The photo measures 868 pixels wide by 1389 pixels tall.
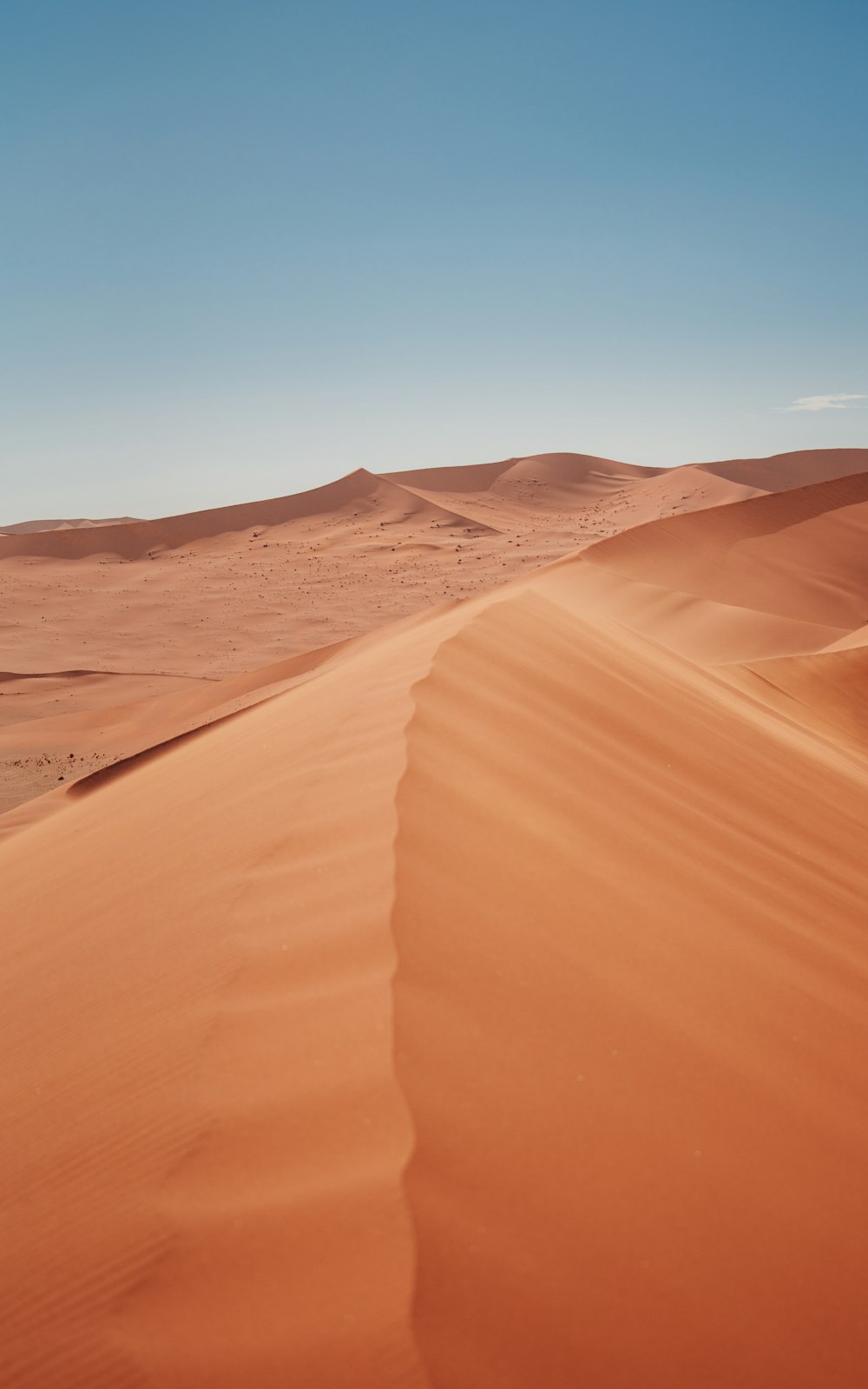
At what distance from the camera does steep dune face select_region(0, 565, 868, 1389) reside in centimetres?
165

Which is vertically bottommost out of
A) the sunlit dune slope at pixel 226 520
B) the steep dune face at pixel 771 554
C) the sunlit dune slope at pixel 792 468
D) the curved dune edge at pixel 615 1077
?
the curved dune edge at pixel 615 1077

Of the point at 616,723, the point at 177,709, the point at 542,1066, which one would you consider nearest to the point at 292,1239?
the point at 542,1066

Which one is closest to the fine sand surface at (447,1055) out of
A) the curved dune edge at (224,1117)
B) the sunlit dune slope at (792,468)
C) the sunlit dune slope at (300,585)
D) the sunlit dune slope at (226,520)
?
the curved dune edge at (224,1117)

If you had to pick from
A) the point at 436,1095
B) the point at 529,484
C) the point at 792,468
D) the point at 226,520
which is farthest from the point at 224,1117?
the point at 792,468

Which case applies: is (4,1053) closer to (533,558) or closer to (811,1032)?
(811,1032)

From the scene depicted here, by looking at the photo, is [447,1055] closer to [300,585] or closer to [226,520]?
[300,585]

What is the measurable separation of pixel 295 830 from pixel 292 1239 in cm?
157

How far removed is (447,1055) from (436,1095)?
124 millimetres

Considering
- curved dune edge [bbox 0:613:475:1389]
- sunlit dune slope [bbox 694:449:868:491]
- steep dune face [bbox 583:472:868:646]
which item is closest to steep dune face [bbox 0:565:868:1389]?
curved dune edge [bbox 0:613:475:1389]

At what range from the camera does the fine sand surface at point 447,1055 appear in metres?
1.66

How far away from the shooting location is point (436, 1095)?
6.47 ft

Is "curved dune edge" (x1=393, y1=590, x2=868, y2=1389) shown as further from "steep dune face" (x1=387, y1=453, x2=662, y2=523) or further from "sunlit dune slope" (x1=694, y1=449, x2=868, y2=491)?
"sunlit dune slope" (x1=694, y1=449, x2=868, y2=491)

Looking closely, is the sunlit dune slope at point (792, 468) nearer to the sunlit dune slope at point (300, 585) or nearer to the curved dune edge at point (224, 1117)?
the sunlit dune slope at point (300, 585)

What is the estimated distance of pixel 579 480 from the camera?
62.3 m
